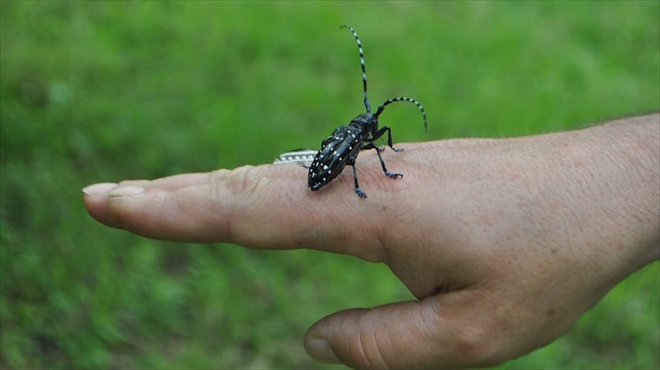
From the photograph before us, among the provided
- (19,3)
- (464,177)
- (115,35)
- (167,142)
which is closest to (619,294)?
(464,177)

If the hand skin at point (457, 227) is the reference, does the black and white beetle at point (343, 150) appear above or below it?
above

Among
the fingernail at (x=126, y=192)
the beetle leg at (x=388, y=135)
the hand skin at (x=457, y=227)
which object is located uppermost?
the beetle leg at (x=388, y=135)

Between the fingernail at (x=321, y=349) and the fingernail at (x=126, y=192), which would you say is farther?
the fingernail at (x=126, y=192)

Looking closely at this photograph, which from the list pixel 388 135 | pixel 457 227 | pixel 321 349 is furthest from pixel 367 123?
pixel 321 349

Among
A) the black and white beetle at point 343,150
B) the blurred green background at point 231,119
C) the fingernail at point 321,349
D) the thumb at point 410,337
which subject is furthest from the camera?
the blurred green background at point 231,119

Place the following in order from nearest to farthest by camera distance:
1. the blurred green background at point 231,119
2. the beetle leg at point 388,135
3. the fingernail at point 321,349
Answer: the fingernail at point 321,349 < the beetle leg at point 388,135 < the blurred green background at point 231,119

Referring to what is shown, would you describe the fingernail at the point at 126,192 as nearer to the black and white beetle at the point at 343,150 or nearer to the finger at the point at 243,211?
the finger at the point at 243,211

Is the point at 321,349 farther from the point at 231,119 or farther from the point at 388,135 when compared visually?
the point at 231,119

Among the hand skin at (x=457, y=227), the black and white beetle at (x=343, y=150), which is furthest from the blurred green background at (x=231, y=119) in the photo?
the hand skin at (x=457, y=227)

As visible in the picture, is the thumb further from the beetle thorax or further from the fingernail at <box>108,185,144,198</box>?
the fingernail at <box>108,185,144,198</box>
